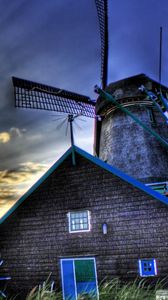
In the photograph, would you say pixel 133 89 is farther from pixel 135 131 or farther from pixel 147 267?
pixel 147 267

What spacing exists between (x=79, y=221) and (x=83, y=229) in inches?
14.2

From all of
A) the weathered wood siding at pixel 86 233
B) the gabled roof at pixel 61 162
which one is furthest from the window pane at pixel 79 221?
the gabled roof at pixel 61 162

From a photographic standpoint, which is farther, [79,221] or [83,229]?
[79,221]

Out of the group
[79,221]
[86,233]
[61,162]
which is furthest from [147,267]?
[61,162]

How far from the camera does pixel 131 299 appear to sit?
6434 mm

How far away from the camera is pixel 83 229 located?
12.7 meters

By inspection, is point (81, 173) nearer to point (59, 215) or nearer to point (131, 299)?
point (59, 215)

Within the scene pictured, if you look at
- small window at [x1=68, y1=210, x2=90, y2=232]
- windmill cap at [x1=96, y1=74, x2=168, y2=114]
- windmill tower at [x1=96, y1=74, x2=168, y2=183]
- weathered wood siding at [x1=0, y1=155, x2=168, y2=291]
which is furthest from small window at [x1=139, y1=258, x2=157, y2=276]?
windmill cap at [x1=96, y1=74, x2=168, y2=114]

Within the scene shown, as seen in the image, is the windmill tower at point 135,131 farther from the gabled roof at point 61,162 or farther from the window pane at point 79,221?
the window pane at point 79,221

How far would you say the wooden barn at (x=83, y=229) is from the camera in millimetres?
11617

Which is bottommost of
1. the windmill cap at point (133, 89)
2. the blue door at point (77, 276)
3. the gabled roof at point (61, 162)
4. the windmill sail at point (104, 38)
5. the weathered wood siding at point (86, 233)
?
the blue door at point (77, 276)

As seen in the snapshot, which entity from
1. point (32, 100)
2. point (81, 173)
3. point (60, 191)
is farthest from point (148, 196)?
point (32, 100)

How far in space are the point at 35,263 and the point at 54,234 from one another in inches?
58.3

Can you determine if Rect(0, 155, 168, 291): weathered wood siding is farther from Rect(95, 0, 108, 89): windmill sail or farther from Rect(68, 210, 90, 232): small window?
Rect(95, 0, 108, 89): windmill sail
